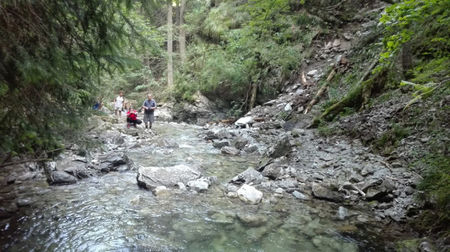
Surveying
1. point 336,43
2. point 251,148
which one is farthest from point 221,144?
point 336,43

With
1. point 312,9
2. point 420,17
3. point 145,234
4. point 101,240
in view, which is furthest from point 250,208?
point 312,9

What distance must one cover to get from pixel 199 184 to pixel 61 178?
9.29 ft

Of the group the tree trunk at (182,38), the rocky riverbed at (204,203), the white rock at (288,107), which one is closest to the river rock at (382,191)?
the rocky riverbed at (204,203)

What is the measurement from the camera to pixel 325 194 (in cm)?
543

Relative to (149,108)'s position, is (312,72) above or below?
above

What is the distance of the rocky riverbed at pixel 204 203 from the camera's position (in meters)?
3.83

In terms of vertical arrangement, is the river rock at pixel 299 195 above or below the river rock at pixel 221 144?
above

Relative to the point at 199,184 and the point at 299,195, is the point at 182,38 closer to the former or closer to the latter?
the point at 199,184

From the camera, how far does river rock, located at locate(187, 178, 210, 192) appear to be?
5.83 metres

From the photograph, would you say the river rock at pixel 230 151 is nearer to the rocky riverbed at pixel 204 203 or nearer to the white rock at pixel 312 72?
the rocky riverbed at pixel 204 203

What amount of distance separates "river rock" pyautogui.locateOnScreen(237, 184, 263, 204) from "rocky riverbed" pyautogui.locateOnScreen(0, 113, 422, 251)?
0.02m

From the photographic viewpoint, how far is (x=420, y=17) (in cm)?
349

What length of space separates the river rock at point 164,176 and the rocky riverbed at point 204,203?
23 mm

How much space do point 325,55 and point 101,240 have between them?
12932 millimetres
